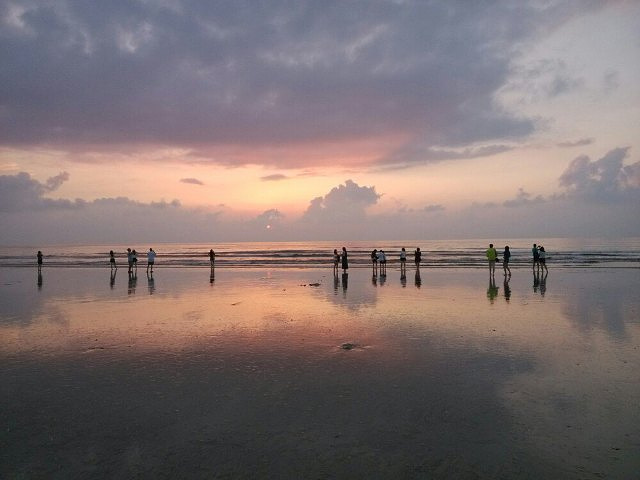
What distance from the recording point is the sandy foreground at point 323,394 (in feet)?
18.5

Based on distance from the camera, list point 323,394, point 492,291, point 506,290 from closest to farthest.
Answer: point 323,394 < point 492,291 < point 506,290

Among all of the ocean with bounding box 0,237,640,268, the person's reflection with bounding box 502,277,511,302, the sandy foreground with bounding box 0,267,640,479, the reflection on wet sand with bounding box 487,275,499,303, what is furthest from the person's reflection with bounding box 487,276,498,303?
the ocean with bounding box 0,237,640,268

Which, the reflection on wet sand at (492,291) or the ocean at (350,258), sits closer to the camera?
the reflection on wet sand at (492,291)

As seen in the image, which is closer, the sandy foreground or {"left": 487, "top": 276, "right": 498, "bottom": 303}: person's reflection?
the sandy foreground

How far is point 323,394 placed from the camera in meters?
A: 7.87

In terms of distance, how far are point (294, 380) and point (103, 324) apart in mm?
9050

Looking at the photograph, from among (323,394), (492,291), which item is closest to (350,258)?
(492,291)

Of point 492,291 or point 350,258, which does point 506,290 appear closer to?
point 492,291

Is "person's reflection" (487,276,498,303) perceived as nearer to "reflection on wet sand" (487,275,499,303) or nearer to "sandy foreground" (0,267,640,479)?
"reflection on wet sand" (487,275,499,303)

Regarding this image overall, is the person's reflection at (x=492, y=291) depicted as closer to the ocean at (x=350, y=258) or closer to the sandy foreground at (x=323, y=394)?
the sandy foreground at (x=323, y=394)

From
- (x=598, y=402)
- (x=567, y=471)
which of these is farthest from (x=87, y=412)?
(x=598, y=402)

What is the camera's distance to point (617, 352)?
10438 mm

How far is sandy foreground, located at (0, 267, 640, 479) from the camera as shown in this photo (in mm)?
5648

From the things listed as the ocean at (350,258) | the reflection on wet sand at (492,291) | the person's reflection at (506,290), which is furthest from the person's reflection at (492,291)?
the ocean at (350,258)
